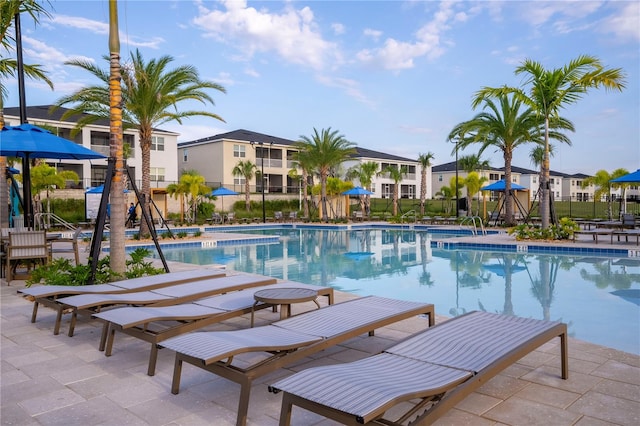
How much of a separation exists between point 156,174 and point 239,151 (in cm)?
759

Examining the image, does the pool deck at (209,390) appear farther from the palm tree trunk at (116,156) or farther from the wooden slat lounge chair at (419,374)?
the palm tree trunk at (116,156)

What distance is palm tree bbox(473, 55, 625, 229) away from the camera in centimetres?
1429

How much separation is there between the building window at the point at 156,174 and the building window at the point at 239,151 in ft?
21.6

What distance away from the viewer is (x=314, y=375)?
2.77 meters

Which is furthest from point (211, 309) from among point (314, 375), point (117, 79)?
point (117, 79)

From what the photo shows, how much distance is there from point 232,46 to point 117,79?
9882mm

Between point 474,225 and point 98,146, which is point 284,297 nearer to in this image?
point 474,225

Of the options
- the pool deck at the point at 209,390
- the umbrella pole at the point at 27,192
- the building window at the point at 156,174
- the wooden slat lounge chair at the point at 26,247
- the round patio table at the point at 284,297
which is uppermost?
the building window at the point at 156,174

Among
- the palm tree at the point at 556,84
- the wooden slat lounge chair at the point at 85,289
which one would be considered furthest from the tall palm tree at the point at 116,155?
the palm tree at the point at 556,84

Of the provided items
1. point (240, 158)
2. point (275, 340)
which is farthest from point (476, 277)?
point (240, 158)

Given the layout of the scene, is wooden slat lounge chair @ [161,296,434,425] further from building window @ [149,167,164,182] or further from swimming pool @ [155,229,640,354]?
building window @ [149,167,164,182]

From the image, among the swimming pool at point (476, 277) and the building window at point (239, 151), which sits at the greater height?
the building window at point (239, 151)

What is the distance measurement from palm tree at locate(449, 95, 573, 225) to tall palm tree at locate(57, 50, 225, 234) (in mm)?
11541

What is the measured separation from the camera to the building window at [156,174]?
35778 mm
